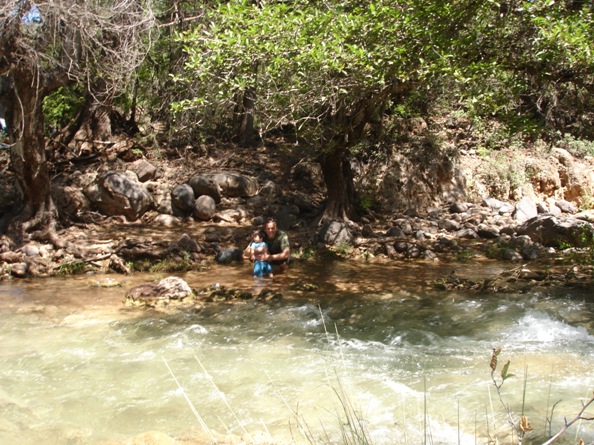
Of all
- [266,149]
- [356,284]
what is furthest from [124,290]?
[266,149]

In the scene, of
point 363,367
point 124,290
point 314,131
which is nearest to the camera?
point 363,367

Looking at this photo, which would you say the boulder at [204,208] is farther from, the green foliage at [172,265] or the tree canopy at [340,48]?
the tree canopy at [340,48]

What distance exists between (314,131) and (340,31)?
3.85 metres

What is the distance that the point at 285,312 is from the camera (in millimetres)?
7082

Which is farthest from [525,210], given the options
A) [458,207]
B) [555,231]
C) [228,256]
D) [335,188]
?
[228,256]

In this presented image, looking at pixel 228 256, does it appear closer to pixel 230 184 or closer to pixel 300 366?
pixel 230 184

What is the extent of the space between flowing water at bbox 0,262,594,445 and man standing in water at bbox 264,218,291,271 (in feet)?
3.76

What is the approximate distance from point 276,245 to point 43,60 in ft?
17.3

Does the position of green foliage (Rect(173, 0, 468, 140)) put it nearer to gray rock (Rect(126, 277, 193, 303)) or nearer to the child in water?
gray rock (Rect(126, 277, 193, 303))

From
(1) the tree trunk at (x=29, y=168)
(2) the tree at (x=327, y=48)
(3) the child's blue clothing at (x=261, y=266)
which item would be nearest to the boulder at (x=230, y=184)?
(1) the tree trunk at (x=29, y=168)

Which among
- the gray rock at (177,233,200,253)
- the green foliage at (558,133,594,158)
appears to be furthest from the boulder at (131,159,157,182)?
the green foliage at (558,133,594,158)

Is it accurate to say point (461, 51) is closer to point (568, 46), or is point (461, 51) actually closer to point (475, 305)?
point (568, 46)

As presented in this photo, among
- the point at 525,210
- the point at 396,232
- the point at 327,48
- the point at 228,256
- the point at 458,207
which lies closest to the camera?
the point at 327,48

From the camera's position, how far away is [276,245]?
30.5ft
